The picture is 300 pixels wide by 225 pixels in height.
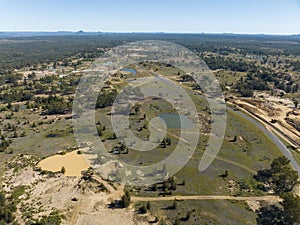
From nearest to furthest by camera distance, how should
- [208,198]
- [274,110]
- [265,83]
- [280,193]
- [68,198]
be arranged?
1. [68,198]
2. [208,198]
3. [280,193]
4. [274,110]
5. [265,83]

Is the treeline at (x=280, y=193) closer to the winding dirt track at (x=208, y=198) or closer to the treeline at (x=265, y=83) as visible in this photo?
the winding dirt track at (x=208, y=198)

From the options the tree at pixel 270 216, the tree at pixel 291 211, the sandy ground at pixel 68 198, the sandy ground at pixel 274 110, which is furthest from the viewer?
the sandy ground at pixel 274 110

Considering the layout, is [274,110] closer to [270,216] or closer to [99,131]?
[99,131]

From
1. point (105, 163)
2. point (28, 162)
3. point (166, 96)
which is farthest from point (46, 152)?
point (166, 96)

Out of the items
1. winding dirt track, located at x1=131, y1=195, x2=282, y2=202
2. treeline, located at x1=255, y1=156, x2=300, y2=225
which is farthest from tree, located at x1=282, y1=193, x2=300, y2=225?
winding dirt track, located at x1=131, y1=195, x2=282, y2=202

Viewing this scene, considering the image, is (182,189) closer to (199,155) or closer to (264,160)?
(199,155)

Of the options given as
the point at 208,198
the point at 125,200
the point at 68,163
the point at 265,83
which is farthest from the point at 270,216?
the point at 265,83

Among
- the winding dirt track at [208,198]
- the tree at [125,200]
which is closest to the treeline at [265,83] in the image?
the winding dirt track at [208,198]

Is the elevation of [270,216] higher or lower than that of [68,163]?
lower
